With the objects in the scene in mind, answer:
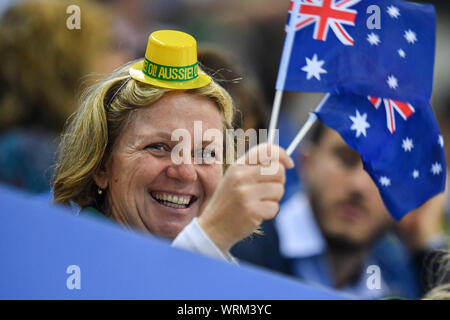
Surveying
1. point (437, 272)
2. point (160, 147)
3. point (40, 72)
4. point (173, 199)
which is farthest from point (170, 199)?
point (437, 272)

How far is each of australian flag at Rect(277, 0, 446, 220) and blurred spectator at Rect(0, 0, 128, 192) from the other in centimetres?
55

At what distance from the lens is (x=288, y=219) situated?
2371mm

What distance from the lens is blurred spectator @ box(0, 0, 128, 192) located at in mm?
2152

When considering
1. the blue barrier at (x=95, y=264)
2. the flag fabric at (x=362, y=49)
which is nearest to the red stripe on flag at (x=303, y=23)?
the flag fabric at (x=362, y=49)

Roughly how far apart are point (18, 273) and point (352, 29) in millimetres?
1108

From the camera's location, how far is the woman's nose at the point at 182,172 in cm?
184

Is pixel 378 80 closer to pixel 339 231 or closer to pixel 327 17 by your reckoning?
pixel 327 17

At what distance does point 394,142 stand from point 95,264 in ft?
2.99

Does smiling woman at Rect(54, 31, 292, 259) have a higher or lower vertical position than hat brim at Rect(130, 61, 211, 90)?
lower

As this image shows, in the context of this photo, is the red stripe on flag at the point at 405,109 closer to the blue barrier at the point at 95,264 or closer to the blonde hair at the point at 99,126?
the blonde hair at the point at 99,126

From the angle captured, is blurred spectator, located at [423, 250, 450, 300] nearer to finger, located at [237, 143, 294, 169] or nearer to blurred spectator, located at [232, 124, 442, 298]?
blurred spectator, located at [232, 124, 442, 298]

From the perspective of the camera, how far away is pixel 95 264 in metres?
1.70

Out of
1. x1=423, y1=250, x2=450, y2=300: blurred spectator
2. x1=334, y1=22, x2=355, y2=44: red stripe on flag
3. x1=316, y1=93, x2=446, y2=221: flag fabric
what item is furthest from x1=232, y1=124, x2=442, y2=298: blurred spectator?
x1=334, y1=22, x2=355, y2=44: red stripe on flag

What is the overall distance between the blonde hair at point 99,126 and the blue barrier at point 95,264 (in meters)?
0.18
